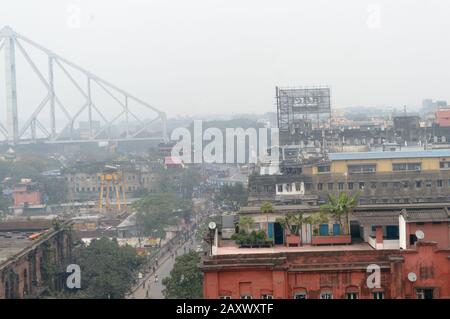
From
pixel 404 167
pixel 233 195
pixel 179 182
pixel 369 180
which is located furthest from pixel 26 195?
pixel 369 180

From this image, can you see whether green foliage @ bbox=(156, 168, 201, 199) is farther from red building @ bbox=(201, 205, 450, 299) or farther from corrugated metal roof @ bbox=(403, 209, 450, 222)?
red building @ bbox=(201, 205, 450, 299)

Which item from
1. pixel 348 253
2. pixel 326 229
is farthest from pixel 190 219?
pixel 348 253

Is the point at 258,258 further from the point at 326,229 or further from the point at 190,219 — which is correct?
the point at 190,219

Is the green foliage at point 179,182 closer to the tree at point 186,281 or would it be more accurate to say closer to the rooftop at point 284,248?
the tree at point 186,281

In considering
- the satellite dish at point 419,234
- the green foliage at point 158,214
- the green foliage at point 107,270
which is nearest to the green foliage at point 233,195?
the green foliage at point 158,214

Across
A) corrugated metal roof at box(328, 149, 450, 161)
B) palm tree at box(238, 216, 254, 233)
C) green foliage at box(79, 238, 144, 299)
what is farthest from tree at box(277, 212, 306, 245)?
corrugated metal roof at box(328, 149, 450, 161)
